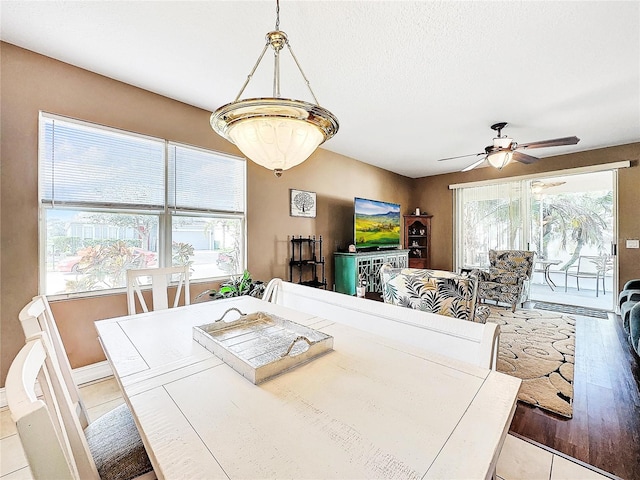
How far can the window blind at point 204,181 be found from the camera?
2941 mm

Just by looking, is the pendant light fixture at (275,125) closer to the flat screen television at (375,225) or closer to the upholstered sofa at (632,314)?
the upholstered sofa at (632,314)

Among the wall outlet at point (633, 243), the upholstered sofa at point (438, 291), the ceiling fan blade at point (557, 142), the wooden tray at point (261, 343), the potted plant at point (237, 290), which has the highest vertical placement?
the ceiling fan blade at point (557, 142)

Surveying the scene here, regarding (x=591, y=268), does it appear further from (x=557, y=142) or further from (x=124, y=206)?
(x=124, y=206)

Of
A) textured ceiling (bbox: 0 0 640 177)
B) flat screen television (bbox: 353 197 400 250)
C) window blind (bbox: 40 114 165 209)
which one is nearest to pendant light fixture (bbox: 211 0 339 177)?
textured ceiling (bbox: 0 0 640 177)

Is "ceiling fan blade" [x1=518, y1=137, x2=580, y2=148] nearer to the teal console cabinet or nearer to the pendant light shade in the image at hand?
the teal console cabinet

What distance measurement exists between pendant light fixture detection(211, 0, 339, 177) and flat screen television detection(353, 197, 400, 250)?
323 centimetres

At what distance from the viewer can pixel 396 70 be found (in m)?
2.40

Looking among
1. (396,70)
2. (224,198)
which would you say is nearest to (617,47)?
(396,70)

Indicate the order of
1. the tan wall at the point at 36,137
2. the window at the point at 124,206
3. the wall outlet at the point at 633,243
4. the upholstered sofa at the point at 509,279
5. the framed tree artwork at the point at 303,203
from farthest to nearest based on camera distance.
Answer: the upholstered sofa at the point at 509,279
the wall outlet at the point at 633,243
the framed tree artwork at the point at 303,203
the window at the point at 124,206
the tan wall at the point at 36,137

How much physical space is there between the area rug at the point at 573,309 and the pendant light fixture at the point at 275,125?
5227 mm

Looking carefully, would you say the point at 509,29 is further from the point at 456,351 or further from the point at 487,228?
the point at 487,228

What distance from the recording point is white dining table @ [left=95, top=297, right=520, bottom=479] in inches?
24.6

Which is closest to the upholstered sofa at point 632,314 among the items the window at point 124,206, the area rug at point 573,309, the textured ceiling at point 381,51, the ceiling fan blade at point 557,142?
the area rug at point 573,309

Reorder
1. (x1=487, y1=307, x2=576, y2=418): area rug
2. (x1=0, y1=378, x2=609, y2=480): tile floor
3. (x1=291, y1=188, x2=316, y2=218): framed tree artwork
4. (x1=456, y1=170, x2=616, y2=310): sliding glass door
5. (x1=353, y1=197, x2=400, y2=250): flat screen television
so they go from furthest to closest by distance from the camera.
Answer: (x1=456, y1=170, x2=616, y2=310): sliding glass door
(x1=353, y1=197, x2=400, y2=250): flat screen television
(x1=291, y1=188, x2=316, y2=218): framed tree artwork
(x1=487, y1=307, x2=576, y2=418): area rug
(x1=0, y1=378, x2=609, y2=480): tile floor
